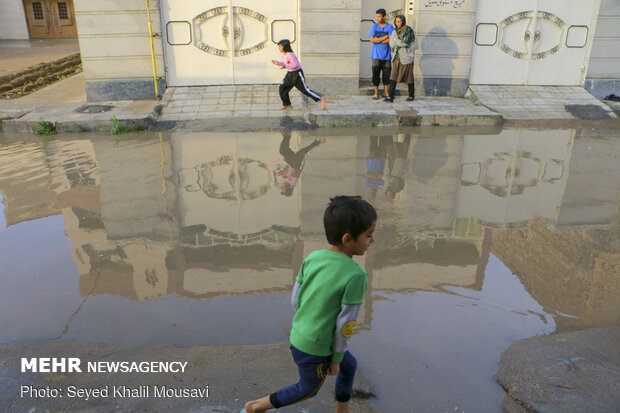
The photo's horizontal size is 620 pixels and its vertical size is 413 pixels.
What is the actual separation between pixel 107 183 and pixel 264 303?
347cm

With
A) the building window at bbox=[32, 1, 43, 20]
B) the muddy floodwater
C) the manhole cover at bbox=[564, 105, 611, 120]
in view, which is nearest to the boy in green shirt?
the muddy floodwater

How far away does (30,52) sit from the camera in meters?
21.3

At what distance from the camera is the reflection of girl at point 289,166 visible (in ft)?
20.3

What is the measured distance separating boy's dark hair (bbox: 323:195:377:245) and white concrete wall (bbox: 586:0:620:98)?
38.4 ft

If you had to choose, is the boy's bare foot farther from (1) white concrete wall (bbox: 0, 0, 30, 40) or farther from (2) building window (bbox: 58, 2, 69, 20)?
(2) building window (bbox: 58, 2, 69, 20)

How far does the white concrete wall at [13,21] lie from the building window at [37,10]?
82 cm

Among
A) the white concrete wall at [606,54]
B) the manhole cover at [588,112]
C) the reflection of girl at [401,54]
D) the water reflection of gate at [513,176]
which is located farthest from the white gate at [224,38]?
the white concrete wall at [606,54]

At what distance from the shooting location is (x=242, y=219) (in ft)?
17.0

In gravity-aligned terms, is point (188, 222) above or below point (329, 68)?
below

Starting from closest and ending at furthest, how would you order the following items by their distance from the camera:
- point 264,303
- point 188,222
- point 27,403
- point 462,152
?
point 27,403
point 264,303
point 188,222
point 462,152

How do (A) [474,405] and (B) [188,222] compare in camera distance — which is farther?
(B) [188,222]

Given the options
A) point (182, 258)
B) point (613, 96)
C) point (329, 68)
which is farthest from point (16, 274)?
point (613, 96)

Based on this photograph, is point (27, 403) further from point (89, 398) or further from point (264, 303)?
point (264, 303)

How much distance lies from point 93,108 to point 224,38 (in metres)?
3.05
